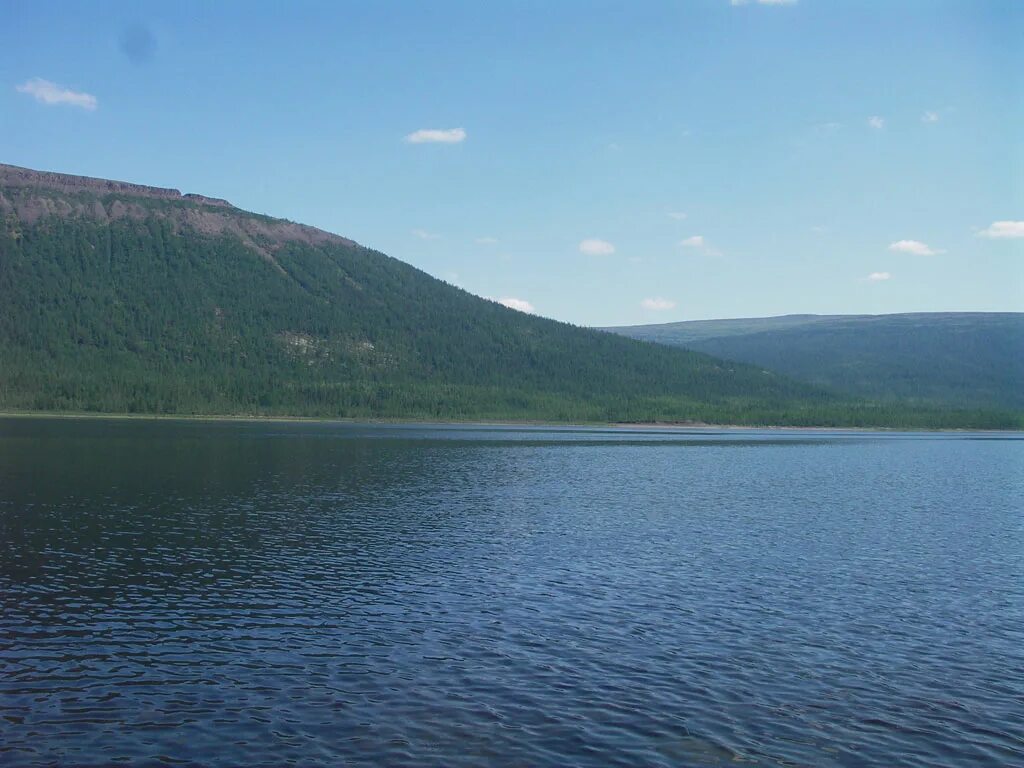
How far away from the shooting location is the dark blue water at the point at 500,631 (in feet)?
72.2

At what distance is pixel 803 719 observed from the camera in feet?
77.7

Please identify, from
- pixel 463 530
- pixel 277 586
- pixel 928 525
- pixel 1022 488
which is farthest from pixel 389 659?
pixel 1022 488

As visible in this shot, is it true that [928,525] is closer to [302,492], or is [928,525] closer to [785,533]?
[785,533]

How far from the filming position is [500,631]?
31.6 meters

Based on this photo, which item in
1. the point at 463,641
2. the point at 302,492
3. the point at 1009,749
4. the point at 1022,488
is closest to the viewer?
the point at 1009,749

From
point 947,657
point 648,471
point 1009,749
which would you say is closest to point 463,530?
point 947,657

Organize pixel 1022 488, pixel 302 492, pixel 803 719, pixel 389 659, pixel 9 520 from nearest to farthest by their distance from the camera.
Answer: pixel 803 719, pixel 389 659, pixel 9 520, pixel 302 492, pixel 1022 488

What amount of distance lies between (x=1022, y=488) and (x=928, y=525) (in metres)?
38.9

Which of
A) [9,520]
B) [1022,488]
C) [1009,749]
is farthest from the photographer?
[1022,488]

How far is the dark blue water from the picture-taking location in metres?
22.0

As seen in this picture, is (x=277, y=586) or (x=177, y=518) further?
(x=177, y=518)

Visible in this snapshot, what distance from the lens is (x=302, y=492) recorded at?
73188 mm

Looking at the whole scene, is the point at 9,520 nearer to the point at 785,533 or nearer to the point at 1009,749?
the point at 785,533

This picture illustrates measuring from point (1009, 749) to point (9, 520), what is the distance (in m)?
52.5
